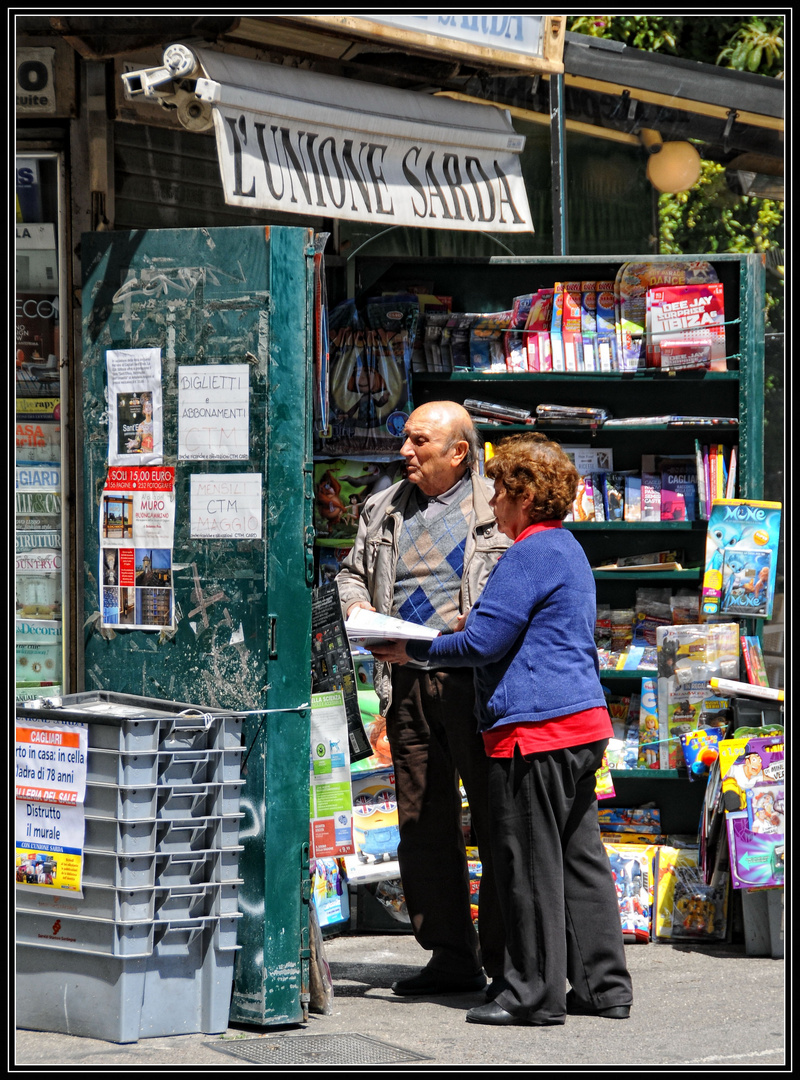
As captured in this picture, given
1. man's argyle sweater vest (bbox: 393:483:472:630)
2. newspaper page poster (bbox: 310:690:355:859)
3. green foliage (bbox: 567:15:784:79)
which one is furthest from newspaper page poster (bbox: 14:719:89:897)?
green foliage (bbox: 567:15:784:79)

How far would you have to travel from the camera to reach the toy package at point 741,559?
19.0 feet

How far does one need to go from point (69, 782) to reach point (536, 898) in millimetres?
1590

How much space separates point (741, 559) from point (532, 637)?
198 cm

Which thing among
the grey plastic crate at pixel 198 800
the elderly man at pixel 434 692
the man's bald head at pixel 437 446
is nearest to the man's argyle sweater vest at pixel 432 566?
the elderly man at pixel 434 692

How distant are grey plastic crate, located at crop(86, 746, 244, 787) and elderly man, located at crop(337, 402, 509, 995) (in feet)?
2.74

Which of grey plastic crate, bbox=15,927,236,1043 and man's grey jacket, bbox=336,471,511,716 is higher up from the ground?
man's grey jacket, bbox=336,471,511,716

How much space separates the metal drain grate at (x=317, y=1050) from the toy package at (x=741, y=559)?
270cm

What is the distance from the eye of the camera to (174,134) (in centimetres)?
559

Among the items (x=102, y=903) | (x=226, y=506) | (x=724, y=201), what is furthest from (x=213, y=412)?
(x=724, y=201)

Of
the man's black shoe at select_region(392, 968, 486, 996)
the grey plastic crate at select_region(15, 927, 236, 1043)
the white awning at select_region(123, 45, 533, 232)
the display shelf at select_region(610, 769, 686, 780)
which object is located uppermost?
the white awning at select_region(123, 45, 533, 232)

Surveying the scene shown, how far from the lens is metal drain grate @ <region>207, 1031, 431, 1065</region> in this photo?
12.5 feet

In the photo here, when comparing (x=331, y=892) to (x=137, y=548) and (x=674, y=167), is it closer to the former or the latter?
(x=137, y=548)

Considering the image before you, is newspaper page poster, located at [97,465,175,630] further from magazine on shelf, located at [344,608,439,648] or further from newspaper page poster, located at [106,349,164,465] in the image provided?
magazine on shelf, located at [344,608,439,648]

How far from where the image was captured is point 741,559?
5.81 m
